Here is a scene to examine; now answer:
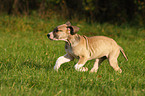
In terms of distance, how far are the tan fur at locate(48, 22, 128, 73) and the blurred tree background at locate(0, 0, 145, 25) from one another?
27.4 ft

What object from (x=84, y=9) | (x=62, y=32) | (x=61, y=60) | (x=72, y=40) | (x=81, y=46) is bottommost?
(x=84, y=9)

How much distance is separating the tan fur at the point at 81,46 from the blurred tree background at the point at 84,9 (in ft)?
27.4

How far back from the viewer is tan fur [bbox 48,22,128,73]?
4961mm

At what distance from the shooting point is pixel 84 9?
15453 millimetres

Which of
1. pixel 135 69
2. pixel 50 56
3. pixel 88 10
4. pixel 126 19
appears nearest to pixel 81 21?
pixel 88 10

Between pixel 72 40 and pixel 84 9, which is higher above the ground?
pixel 72 40

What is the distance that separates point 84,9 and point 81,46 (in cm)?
1076

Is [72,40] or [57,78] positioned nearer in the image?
[57,78]

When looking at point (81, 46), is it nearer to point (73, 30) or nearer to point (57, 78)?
point (73, 30)

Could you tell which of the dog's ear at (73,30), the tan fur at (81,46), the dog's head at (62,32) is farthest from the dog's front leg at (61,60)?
the dog's ear at (73,30)

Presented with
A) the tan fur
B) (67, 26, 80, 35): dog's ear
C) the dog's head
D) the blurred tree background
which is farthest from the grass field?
the blurred tree background

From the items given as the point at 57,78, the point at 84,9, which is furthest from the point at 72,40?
the point at 84,9

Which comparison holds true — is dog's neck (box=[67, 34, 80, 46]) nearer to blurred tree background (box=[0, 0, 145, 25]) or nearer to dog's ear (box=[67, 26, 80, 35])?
dog's ear (box=[67, 26, 80, 35])

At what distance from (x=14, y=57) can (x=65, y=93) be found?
297 centimetres
